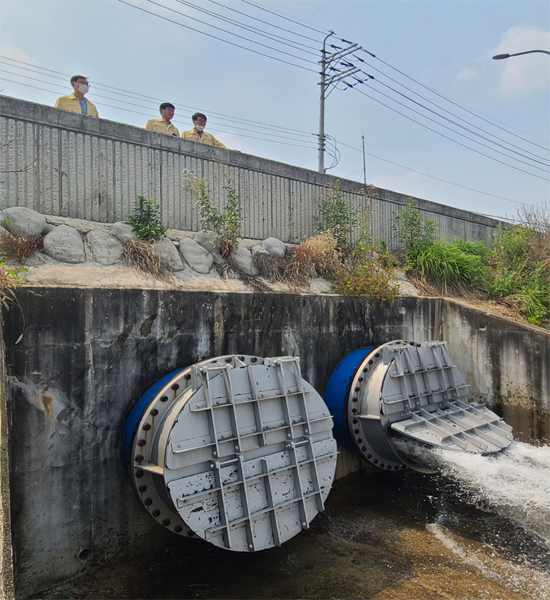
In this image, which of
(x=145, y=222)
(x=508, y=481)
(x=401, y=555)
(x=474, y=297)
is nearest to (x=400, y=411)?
(x=508, y=481)

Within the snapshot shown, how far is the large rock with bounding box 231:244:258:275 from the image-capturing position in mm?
6598

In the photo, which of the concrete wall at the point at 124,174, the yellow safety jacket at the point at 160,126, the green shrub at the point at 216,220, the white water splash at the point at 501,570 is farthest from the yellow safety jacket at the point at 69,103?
the white water splash at the point at 501,570

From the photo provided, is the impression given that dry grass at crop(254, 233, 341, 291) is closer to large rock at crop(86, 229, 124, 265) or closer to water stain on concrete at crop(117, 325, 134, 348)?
large rock at crop(86, 229, 124, 265)

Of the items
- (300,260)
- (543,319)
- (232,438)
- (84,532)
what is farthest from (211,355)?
(543,319)

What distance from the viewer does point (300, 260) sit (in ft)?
24.4

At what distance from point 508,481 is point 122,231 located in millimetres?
5256

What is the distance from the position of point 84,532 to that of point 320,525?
266 cm

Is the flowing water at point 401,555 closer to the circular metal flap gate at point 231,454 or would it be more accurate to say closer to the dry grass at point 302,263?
the circular metal flap gate at point 231,454

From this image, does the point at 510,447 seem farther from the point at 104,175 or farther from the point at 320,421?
the point at 104,175

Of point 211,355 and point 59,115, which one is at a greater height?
A: point 59,115

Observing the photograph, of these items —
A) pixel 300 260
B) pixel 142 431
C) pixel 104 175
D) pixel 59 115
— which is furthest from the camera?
pixel 300 260

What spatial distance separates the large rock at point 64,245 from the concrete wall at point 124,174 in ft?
1.98

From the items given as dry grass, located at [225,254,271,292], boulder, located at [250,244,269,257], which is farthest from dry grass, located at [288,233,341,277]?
dry grass, located at [225,254,271,292]

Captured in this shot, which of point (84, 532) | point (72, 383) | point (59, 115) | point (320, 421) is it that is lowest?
point (84, 532)
